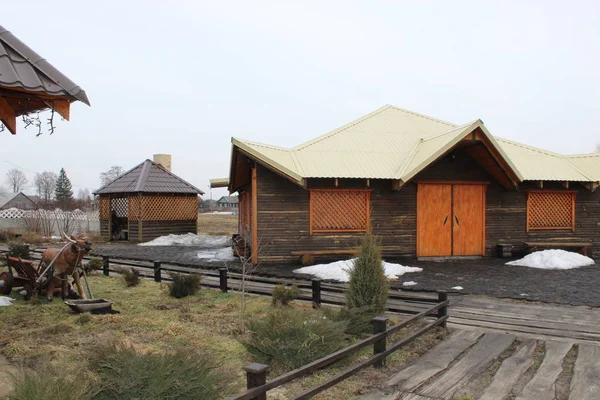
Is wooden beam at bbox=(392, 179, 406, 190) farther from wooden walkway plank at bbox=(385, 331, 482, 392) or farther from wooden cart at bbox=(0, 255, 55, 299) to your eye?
wooden cart at bbox=(0, 255, 55, 299)

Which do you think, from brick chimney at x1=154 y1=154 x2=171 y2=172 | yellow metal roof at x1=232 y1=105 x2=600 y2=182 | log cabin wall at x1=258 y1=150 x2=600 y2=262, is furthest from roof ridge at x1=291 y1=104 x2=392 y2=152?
brick chimney at x1=154 y1=154 x2=171 y2=172

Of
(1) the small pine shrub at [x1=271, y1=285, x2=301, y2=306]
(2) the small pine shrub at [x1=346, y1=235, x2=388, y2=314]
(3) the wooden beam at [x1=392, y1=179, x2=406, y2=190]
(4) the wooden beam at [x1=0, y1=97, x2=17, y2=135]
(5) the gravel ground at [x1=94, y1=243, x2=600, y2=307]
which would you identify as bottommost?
(5) the gravel ground at [x1=94, y1=243, x2=600, y2=307]

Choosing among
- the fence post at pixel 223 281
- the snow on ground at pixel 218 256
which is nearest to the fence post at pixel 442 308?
the fence post at pixel 223 281

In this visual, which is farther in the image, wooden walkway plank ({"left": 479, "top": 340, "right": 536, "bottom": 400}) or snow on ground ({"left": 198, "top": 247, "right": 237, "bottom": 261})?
snow on ground ({"left": 198, "top": 247, "right": 237, "bottom": 261})

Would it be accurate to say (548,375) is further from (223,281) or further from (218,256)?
(218,256)

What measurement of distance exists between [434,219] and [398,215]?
118 centimetres

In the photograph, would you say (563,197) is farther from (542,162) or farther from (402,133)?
(402,133)

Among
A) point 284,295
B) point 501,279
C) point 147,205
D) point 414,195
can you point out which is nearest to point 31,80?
point 284,295

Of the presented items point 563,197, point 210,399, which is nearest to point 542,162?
point 563,197

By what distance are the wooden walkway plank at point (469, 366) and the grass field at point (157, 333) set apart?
0.50 meters

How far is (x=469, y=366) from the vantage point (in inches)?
186

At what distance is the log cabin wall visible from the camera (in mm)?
12758

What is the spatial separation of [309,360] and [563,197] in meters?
13.4

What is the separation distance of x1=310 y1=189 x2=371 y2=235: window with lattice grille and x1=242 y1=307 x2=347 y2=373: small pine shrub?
312 inches
